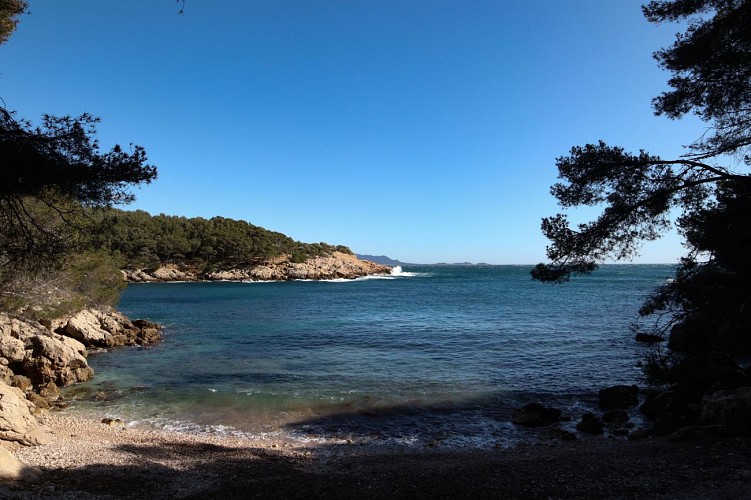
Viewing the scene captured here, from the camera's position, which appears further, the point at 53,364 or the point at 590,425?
the point at 53,364

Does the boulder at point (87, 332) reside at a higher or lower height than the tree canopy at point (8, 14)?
lower

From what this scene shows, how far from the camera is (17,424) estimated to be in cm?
955

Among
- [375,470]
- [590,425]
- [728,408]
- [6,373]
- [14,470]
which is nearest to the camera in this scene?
[14,470]

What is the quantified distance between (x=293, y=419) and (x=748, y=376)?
47.8 feet

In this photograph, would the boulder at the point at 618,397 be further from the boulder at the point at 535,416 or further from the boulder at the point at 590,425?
the boulder at the point at 535,416

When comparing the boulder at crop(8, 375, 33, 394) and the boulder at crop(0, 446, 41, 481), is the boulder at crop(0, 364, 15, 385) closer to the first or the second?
the boulder at crop(8, 375, 33, 394)

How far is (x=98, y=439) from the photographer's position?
33.9 feet

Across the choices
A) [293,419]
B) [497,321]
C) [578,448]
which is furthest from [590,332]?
[293,419]

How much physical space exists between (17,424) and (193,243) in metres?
94.0

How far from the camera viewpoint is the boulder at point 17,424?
9.27m

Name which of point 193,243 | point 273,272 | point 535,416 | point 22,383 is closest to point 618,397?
point 535,416

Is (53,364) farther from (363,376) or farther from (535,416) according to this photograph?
(535,416)

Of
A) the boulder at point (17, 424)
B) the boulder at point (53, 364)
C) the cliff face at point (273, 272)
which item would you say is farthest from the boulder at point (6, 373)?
the cliff face at point (273, 272)

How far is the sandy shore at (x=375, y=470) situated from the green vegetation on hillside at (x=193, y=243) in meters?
86.9
